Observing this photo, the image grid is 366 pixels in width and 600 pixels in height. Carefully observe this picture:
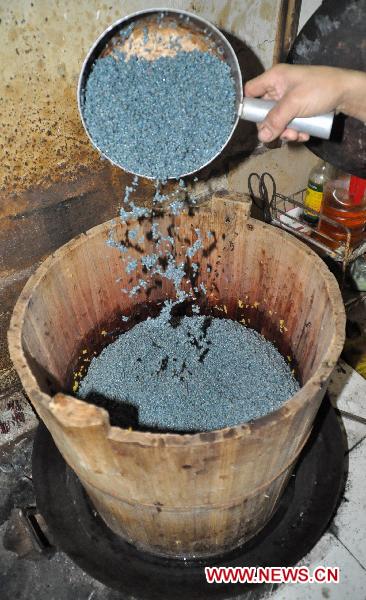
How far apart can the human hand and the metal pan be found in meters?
0.04

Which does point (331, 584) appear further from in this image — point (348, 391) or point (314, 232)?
point (314, 232)

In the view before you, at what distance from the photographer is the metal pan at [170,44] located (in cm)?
137

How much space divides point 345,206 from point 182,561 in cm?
160

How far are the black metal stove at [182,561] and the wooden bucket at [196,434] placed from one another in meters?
0.07

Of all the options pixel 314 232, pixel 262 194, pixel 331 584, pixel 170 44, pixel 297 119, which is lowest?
pixel 331 584

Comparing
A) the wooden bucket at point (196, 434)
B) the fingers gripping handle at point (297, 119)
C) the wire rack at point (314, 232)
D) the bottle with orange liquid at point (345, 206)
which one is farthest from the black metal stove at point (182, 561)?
the fingers gripping handle at point (297, 119)

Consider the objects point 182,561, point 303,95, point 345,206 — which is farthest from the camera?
point 345,206

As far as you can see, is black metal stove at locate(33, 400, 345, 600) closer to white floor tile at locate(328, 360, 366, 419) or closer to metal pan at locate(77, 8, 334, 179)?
white floor tile at locate(328, 360, 366, 419)

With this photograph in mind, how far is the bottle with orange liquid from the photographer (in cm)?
223

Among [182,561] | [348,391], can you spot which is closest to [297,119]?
[348,391]

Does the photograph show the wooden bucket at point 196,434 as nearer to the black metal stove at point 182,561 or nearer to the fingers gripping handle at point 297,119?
the black metal stove at point 182,561

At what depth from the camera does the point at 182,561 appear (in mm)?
1562

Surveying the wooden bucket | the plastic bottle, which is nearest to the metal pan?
the wooden bucket

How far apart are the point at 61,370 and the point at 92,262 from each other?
1.26 ft
